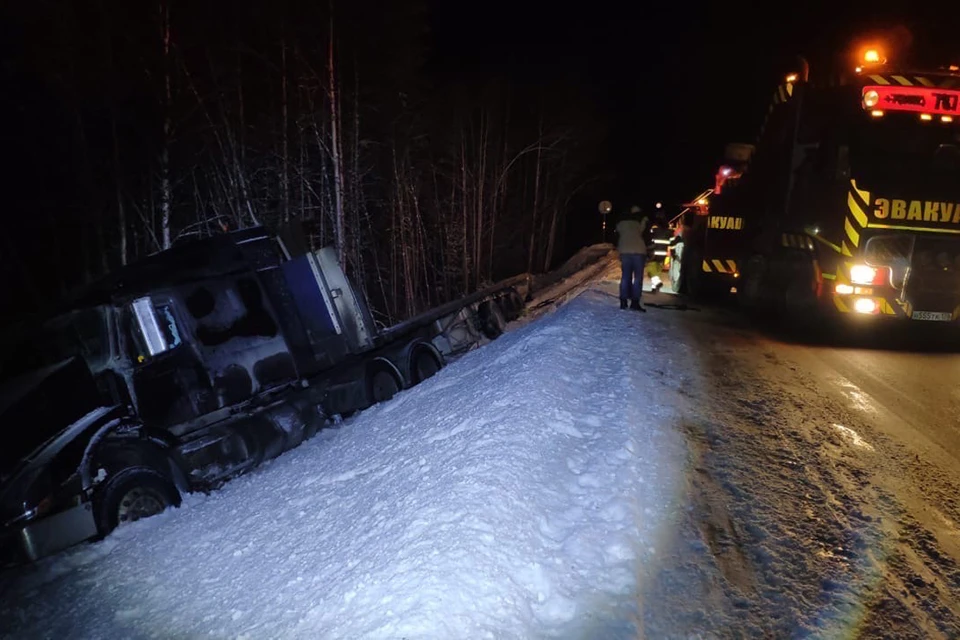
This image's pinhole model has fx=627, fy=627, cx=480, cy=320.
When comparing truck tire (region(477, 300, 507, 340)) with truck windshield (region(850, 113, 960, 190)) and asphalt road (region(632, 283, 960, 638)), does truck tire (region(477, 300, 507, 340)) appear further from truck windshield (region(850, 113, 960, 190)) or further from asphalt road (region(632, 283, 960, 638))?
truck windshield (region(850, 113, 960, 190))

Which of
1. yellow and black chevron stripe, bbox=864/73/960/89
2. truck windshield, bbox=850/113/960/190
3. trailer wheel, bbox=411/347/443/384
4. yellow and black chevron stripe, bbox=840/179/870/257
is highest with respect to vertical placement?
yellow and black chevron stripe, bbox=864/73/960/89

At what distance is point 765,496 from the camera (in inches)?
166

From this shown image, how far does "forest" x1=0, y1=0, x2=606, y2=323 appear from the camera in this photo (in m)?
15.3

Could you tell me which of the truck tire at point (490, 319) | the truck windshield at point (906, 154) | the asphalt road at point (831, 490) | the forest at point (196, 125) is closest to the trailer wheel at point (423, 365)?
the truck tire at point (490, 319)

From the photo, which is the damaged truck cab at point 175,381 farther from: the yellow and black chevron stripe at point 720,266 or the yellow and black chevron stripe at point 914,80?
the yellow and black chevron stripe at point 914,80

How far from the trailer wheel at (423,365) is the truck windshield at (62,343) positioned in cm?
474

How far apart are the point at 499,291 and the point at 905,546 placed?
1047 cm

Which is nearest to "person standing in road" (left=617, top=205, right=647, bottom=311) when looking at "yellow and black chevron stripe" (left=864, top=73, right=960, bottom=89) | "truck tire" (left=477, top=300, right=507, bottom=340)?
"truck tire" (left=477, top=300, right=507, bottom=340)

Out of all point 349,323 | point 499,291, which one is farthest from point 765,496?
point 499,291

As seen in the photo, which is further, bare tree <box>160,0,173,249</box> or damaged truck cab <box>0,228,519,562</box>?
bare tree <box>160,0,173,249</box>

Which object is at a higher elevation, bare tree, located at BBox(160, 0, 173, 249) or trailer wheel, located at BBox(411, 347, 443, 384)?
bare tree, located at BBox(160, 0, 173, 249)

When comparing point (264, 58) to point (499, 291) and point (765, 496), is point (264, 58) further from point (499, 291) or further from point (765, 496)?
point (765, 496)

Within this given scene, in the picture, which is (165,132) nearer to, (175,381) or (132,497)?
(175,381)

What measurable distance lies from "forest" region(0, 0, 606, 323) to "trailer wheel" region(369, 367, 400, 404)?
2552 mm
